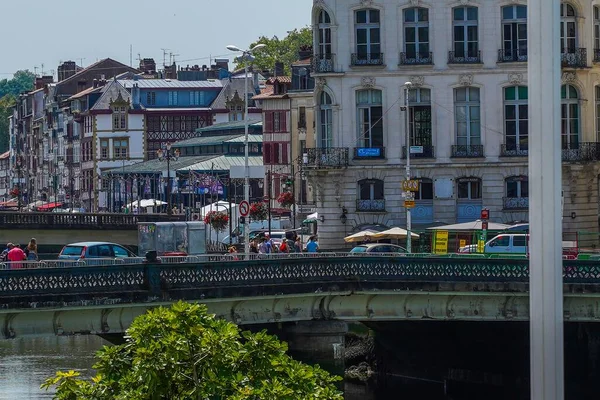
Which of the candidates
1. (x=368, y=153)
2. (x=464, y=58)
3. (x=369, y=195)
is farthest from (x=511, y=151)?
(x=369, y=195)

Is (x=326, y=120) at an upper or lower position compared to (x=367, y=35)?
lower

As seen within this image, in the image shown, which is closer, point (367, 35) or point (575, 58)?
point (575, 58)

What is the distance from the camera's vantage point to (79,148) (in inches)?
6964

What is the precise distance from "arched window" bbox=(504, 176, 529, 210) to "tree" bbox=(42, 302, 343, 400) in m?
54.5

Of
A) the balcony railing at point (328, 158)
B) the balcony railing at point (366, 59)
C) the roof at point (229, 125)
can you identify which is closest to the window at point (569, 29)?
the balcony railing at point (366, 59)

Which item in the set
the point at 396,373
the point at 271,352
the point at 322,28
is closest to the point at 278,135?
the point at 322,28

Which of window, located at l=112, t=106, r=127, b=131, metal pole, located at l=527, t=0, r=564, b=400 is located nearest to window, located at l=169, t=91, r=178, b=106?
window, located at l=112, t=106, r=127, b=131

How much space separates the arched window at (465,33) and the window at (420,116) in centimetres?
223

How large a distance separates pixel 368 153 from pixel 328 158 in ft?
6.05

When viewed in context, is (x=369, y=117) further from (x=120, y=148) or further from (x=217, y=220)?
(x=120, y=148)

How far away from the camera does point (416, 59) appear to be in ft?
244

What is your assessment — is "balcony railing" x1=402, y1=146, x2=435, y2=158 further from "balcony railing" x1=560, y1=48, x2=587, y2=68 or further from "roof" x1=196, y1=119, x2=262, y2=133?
"roof" x1=196, y1=119, x2=262, y2=133

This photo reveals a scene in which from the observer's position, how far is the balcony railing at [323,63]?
245 feet

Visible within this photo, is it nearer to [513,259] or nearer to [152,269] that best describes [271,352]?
[152,269]
